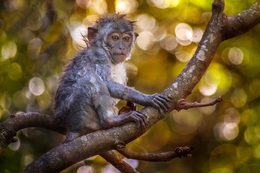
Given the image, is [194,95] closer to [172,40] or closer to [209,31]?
[172,40]

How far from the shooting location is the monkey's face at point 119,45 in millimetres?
5652

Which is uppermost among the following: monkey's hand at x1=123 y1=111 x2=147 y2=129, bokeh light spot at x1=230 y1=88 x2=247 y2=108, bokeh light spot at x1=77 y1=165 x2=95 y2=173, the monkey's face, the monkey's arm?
the monkey's face

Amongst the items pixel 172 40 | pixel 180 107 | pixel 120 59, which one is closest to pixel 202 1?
pixel 172 40

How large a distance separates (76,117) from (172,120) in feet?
15.0

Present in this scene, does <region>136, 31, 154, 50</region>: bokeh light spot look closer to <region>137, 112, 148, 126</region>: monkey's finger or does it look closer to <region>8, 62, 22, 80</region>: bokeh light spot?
<region>8, 62, 22, 80</region>: bokeh light spot

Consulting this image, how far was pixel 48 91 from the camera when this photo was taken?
24.2 ft

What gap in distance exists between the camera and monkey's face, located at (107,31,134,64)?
5.65 metres

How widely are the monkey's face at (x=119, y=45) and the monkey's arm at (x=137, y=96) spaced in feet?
1.67

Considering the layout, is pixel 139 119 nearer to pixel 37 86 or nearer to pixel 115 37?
pixel 115 37

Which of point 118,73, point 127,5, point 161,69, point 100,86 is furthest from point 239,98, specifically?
point 100,86

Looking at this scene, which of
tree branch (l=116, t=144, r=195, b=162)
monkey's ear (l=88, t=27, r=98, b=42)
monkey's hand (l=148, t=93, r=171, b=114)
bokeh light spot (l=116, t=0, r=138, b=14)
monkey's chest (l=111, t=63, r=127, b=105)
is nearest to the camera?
tree branch (l=116, t=144, r=195, b=162)

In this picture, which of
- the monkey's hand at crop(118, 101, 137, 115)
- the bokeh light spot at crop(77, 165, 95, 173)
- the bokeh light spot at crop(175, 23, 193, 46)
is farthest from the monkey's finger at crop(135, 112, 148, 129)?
the bokeh light spot at crop(175, 23, 193, 46)

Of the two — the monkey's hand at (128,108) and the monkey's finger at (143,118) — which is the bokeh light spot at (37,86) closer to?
the monkey's hand at (128,108)

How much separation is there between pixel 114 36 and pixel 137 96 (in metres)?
1.08
